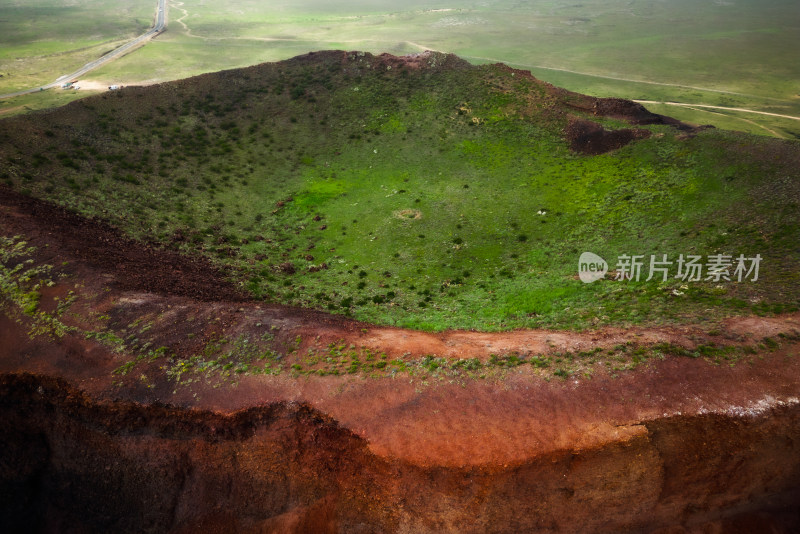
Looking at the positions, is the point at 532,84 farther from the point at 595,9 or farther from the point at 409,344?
the point at 595,9

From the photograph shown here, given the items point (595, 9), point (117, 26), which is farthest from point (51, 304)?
point (595, 9)

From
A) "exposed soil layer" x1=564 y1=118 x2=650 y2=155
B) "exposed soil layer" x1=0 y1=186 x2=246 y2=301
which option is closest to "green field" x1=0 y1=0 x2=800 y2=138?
"exposed soil layer" x1=564 y1=118 x2=650 y2=155

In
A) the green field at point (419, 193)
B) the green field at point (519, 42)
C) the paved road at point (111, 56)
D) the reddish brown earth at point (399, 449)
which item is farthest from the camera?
the green field at point (519, 42)

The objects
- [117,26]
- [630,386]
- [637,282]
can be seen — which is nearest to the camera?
[630,386]

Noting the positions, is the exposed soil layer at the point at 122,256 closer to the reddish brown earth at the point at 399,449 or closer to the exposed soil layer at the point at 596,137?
the reddish brown earth at the point at 399,449

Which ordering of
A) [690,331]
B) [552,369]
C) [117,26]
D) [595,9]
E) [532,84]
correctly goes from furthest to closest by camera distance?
[595,9] < [117,26] < [532,84] < [690,331] < [552,369]

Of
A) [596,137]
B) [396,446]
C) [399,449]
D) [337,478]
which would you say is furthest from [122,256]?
[596,137]

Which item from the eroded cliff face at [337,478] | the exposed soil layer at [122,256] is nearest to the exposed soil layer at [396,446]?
the eroded cliff face at [337,478]
